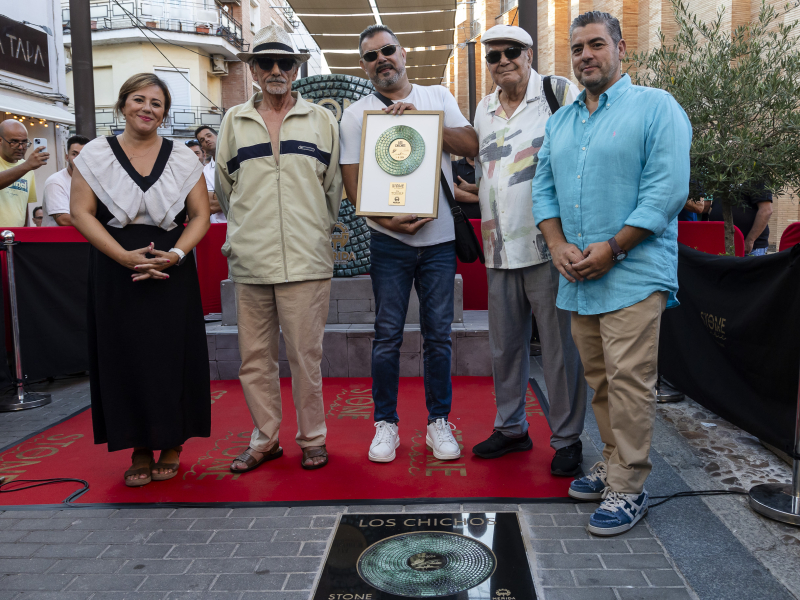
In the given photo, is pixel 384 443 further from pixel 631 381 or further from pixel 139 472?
pixel 631 381

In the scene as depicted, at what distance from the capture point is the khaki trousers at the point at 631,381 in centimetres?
287

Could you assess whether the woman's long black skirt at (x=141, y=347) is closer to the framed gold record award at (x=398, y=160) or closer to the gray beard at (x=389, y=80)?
the framed gold record award at (x=398, y=160)

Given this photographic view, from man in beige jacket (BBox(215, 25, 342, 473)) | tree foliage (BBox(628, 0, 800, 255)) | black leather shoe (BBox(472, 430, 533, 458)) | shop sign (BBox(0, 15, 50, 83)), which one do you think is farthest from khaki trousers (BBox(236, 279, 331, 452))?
shop sign (BBox(0, 15, 50, 83))

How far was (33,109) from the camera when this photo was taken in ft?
40.3

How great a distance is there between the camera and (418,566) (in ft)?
8.59

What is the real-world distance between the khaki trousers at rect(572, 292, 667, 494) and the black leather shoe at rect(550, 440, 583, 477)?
0.44m

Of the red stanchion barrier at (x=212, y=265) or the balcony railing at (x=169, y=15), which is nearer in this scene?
the red stanchion barrier at (x=212, y=265)

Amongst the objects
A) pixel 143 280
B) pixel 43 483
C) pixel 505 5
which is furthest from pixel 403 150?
pixel 505 5

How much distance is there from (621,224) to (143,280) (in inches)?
95.0

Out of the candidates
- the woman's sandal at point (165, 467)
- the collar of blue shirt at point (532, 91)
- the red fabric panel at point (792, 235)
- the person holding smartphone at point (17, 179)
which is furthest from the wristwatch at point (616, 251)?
the person holding smartphone at point (17, 179)

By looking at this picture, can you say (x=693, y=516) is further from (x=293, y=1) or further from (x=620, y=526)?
(x=293, y=1)

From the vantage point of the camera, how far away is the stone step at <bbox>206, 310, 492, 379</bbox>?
5695 millimetres

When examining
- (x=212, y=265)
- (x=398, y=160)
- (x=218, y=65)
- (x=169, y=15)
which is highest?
(x=169, y=15)

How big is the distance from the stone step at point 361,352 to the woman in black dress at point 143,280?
211 cm
